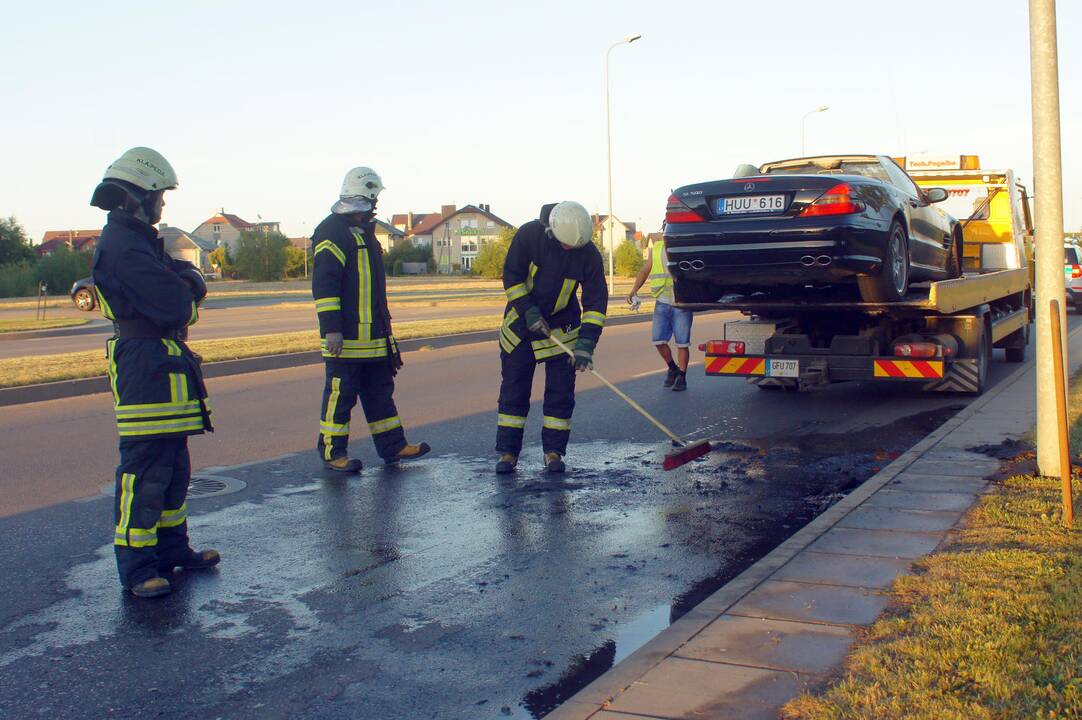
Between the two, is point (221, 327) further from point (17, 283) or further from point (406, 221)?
point (406, 221)

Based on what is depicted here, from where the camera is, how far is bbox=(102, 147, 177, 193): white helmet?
500cm

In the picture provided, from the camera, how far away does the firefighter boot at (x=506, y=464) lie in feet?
25.1

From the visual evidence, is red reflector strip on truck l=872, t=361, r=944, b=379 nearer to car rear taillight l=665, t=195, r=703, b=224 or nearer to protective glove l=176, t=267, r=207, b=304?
car rear taillight l=665, t=195, r=703, b=224

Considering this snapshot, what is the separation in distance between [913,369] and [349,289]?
559 centimetres

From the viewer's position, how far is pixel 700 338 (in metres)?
21.2

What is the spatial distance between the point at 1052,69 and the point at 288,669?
5302 mm

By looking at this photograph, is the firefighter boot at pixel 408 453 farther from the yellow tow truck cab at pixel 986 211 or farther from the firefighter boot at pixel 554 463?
the yellow tow truck cab at pixel 986 211

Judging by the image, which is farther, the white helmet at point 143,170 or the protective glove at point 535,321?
the protective glove at point 535,321

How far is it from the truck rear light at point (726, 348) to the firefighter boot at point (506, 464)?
396 cm

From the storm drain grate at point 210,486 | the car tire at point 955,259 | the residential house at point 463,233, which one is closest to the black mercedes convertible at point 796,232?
the car tire at point 955,259

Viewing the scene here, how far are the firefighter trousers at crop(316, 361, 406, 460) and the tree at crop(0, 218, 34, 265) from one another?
66536 millimetres

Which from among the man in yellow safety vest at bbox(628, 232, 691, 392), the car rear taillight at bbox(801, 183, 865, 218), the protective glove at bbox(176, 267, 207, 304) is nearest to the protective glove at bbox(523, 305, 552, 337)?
the protective glove at bbox(176, 267, 207, 304)

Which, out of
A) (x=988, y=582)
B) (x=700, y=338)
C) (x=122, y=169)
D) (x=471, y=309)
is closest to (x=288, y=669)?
(x=122, y=169)

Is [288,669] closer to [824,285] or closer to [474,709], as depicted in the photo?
[474,709]
